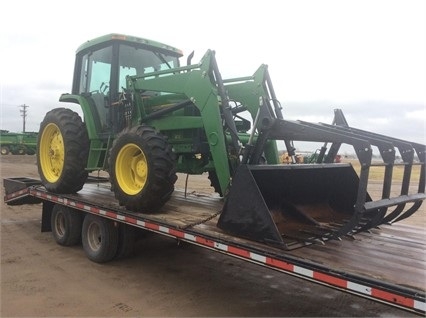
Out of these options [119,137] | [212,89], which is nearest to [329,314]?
[212,89]

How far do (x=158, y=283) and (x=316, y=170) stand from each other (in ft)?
7.78

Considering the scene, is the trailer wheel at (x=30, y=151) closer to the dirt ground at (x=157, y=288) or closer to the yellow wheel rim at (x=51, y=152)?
the yellow wheel rim at (x=51, y=152)

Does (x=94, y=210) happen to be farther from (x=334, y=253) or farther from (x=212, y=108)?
(x=334, y=253)

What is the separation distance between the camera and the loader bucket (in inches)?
153

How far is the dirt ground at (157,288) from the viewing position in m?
4.23

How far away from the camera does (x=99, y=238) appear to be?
6109 millimetres

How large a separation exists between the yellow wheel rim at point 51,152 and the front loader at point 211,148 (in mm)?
19

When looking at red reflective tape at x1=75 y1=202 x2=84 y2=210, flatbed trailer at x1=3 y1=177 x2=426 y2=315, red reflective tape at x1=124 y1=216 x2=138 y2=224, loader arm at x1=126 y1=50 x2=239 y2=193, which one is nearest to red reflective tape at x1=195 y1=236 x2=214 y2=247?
flatbed trailer at x1=3 y1=177 x2=426 y2=315

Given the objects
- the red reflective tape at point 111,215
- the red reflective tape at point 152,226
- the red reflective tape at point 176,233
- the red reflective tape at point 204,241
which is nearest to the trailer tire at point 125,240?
the red reflective tape at point 111,215

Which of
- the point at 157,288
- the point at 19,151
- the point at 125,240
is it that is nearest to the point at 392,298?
the point at 157,288

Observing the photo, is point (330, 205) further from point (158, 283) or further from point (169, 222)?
point (158, 283)

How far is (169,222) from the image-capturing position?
4699 mm

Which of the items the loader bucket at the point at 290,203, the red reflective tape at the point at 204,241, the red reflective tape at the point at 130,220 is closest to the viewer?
the loader bucket at the point at 290,203

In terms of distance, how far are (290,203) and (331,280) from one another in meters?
1.65
